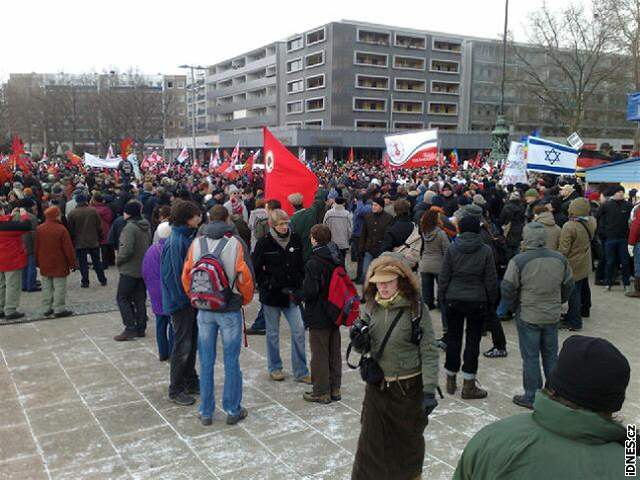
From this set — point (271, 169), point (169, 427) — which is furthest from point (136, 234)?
point (169, 427)

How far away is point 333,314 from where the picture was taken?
195 inches

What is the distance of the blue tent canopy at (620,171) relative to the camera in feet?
44.7

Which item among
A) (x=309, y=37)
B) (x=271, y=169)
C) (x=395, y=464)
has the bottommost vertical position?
A: (x=395, y=464)

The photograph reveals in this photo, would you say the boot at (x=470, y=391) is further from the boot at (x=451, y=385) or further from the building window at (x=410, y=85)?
the building window at (x=410, y=85)

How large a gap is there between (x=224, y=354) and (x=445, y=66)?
7748cm

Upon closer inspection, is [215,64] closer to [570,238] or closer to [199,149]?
[199,149]

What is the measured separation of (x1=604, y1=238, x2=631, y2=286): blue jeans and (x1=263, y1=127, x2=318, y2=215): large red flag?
575cm

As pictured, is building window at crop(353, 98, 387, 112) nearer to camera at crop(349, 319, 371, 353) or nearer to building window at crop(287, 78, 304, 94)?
building window at crop(287, 78, 304, 94)

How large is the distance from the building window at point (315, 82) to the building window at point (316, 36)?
4178 millimetres

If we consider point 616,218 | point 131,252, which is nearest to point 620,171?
point 616,218

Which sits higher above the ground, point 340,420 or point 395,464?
point 395,464

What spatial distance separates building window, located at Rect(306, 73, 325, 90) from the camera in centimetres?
6869

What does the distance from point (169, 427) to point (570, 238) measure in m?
5.88

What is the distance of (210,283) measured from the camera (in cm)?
457
